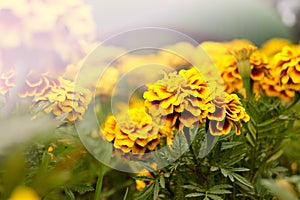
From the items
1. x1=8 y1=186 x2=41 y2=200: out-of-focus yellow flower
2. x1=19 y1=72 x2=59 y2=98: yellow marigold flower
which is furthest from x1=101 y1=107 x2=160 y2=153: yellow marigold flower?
x1=8 y1=186 x2=41 y2=200: out-of-focus yellow flower

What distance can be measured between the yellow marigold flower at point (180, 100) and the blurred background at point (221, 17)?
1.67 metres

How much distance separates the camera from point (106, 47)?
4.64ft

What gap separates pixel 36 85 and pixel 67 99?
0.05 meters

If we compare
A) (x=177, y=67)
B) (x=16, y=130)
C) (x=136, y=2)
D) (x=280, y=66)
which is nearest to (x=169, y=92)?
(x=280, y=66)

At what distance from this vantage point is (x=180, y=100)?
0.70 metres

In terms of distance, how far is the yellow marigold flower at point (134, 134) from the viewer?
0.76 m

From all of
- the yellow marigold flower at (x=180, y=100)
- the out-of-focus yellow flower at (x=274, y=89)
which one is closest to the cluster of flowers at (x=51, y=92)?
the yellow marigold flower at (x=180, y=100)

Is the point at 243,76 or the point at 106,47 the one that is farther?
the point at 106,47

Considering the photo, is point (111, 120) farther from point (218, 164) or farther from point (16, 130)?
point (16, 130)

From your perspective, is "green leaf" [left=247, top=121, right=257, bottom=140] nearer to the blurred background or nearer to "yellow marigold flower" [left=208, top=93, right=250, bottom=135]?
"yellow marigold flower" [left=208, top=93, right=250, bottom=135]

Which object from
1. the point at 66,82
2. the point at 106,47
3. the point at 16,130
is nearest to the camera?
the point at 16,130

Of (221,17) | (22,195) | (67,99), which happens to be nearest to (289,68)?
(67,99)

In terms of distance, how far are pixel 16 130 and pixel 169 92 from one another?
47 cm

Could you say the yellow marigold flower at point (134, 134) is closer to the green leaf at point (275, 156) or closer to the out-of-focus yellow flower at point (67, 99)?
the out-of-focus yellow flower at point (67, 99)
